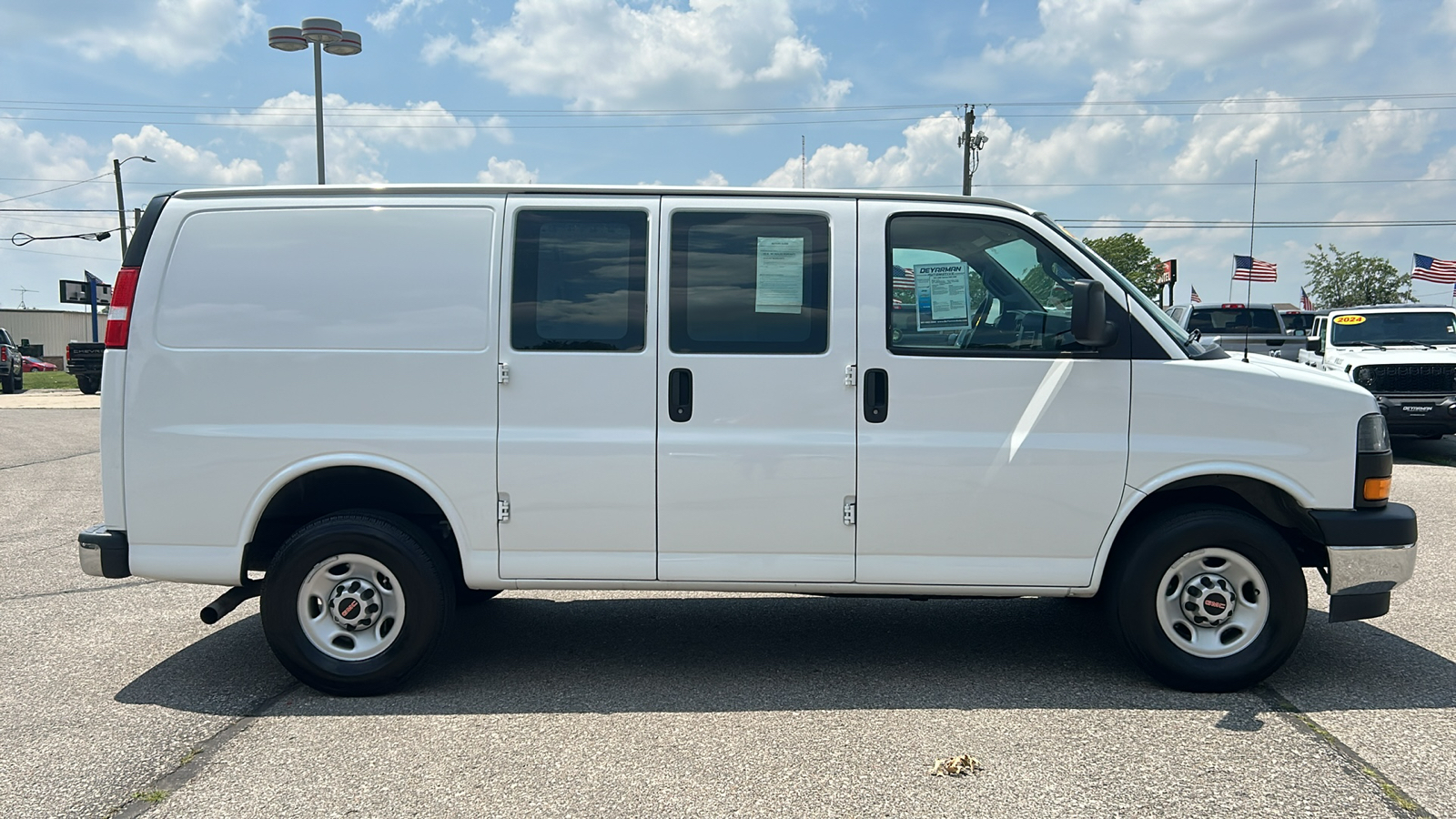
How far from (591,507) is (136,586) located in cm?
393

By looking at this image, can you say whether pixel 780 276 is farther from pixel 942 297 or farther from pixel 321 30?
pixel 321 30

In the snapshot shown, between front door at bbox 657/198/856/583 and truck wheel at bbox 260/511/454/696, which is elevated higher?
front door at bbox 657/198/856/583

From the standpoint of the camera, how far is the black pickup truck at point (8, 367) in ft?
93.6

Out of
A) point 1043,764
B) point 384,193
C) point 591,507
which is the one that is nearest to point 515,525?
point 591,507

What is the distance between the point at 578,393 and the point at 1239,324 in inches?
628

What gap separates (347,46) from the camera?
17406mm

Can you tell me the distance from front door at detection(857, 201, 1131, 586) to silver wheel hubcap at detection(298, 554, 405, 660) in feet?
7.00

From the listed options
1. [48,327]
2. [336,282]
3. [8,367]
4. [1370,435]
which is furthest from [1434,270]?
[48,327]

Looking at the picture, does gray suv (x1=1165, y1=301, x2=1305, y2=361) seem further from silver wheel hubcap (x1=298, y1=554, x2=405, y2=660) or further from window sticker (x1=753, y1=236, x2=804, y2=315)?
silver wheel hubcap (x1=298, y1=554, x2=405, y2=660)

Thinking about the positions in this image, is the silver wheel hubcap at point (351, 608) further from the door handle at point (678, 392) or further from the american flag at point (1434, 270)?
the american flag at point (1434, 270)

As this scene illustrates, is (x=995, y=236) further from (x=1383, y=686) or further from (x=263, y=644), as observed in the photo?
(x=263, y=644)

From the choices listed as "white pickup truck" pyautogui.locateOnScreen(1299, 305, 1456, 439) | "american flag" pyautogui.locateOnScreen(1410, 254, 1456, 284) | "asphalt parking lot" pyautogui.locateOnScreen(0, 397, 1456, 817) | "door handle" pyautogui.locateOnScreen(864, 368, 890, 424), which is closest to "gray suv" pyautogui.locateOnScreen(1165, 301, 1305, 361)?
"white pickup truck" pyautogui.locateOnScreen(1299, 305, 1456, 439)

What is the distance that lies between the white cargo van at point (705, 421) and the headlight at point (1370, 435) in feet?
0.04

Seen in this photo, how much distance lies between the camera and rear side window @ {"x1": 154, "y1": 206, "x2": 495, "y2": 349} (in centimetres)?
469
